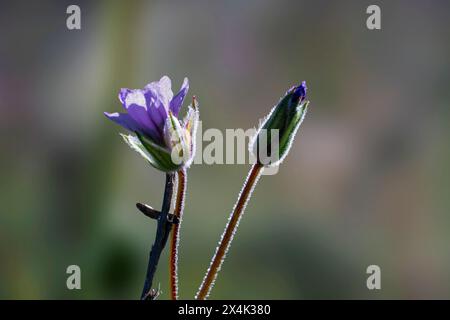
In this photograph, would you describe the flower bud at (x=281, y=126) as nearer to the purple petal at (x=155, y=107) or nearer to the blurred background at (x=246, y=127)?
the purple petal at (x=155, y=107)

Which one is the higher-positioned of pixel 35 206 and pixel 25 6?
pixel 25 6

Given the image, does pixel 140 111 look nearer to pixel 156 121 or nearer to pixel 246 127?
pixel 156 121

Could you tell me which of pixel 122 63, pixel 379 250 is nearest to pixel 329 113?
pixel 379 250

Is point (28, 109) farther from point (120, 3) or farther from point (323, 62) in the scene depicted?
point (323, 62)

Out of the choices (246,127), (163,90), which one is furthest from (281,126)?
(246,127)

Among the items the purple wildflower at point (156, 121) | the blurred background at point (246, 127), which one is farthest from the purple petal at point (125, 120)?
the blurred background at point (246, 127)

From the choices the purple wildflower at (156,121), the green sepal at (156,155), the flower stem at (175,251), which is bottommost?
the flower stem at (175,251)
